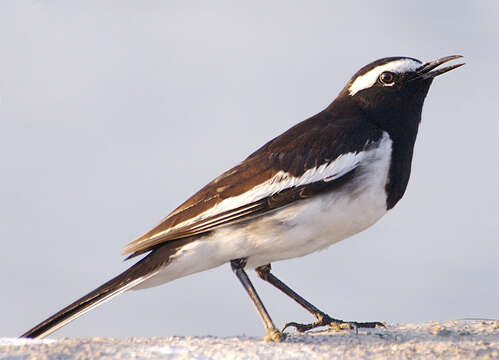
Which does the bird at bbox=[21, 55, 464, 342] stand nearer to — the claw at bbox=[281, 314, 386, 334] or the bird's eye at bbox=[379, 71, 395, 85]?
the claw at bbox=[281, 314, 386, 334]

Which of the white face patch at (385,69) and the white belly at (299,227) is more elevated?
the white face patch at (385,69)

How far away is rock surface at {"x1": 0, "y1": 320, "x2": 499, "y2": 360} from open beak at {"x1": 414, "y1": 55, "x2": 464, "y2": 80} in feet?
10.3

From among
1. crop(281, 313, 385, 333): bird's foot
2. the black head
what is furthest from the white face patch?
crop(281, 313, 385, 333): bird's foot

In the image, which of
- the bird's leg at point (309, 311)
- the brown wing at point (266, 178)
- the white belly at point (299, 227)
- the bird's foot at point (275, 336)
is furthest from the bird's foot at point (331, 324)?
the brown wing at point (266, 178)

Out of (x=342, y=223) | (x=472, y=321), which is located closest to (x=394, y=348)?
(x=342, y=223)

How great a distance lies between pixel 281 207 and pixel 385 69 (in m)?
2.39

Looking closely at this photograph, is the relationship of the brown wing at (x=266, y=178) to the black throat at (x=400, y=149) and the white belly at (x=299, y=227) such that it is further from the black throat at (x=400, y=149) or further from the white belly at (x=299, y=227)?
the black throat at (x=400, y=149)

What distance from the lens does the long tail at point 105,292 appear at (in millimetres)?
8859

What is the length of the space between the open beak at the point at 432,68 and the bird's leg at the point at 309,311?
3067mm

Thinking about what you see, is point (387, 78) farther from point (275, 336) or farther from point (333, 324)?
point (275, 336)

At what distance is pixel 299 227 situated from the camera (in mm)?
8727

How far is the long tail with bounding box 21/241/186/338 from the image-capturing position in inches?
349

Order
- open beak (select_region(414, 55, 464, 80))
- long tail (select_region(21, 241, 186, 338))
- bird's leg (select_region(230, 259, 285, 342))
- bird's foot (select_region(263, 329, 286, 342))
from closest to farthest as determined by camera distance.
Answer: bird's foot (select_region(263, 329, 286, 342)) < long tail (select_region(21, 241, 186, 338)) < bird's leg (select_region(230, 259, 285, 342)) < open beak (select_region(414, 55, 464, 80))

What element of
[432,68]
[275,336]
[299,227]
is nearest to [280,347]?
[275,336]
